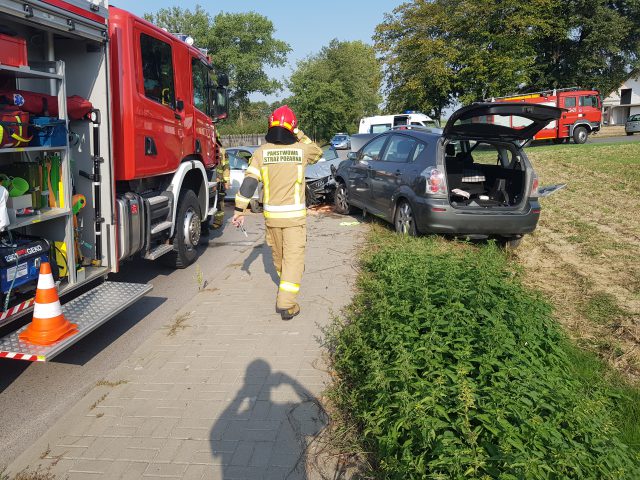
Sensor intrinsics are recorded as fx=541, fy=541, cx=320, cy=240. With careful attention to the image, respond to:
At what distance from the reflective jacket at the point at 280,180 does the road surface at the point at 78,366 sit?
1614 millimetres

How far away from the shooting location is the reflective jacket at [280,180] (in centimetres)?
547

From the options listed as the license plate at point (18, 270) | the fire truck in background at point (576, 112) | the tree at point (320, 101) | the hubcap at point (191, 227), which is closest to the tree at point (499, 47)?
the tree at point (320, 101)

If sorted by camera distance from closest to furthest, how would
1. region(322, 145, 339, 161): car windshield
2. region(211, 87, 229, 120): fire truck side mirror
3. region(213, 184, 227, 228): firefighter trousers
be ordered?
region(211, 87, 229, 120): fire truck side mirror → region(213, 184, 227, 228): firefighter trousers → region(322, 145, 339, 161): car windshield

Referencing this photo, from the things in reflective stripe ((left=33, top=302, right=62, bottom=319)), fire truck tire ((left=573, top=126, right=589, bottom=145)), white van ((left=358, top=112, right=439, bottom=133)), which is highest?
white van ((left=358, top=112, right=439, bottom=133))

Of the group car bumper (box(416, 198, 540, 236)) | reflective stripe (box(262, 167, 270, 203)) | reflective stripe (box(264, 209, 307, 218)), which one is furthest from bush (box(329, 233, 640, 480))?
car bumper (box(416, 198, 540, 236))

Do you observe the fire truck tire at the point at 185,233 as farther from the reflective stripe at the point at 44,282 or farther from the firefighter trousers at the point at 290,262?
the reflective stripe at the point at 44,282

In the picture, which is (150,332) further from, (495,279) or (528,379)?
(528,379)

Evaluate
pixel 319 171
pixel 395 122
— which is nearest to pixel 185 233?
pixel 319 171

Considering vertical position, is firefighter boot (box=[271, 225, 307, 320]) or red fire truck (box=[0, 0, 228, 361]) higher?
red fire truck (box=[0, 0, 228, 361])

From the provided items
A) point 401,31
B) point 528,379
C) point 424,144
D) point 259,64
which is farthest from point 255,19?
point 528,379

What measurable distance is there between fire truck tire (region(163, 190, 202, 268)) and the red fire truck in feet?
0.06

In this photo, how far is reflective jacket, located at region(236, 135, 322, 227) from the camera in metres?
5.47

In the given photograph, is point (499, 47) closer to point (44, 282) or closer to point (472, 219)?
point (472, 219)

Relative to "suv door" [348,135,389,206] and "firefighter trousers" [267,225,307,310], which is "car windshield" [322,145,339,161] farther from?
"firefighter trousers" [267,225,307,310]
